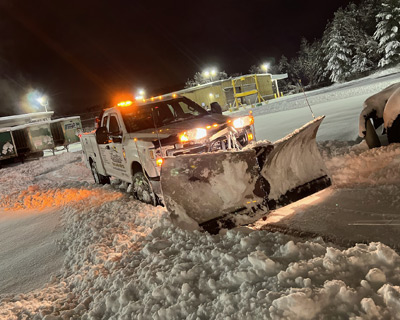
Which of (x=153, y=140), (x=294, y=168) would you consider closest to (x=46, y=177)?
(x=153, y=140)

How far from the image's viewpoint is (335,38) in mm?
50281

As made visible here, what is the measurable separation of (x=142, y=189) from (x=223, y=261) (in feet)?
12.2

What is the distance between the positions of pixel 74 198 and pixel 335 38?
50.7m

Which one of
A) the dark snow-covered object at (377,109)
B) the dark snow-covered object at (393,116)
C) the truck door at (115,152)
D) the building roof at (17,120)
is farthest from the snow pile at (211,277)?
the building roof at (17,120)

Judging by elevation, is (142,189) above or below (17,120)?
below

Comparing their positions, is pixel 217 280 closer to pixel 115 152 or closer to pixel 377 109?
pixel 115 152

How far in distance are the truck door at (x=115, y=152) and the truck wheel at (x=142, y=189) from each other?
488 millimetres

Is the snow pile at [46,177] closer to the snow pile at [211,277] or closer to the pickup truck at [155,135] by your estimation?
the pickup truck at [155,135]

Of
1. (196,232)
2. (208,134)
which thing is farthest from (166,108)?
(196,232)

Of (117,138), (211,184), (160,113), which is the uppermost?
(160,113)

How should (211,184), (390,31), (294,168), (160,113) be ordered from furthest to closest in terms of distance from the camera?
(390,31) → (160,113) → (294,168) → (211,184)

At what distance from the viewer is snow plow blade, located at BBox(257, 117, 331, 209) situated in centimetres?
467

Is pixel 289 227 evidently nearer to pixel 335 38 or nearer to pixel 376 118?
pixel 376 118

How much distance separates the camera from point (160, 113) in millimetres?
7324
